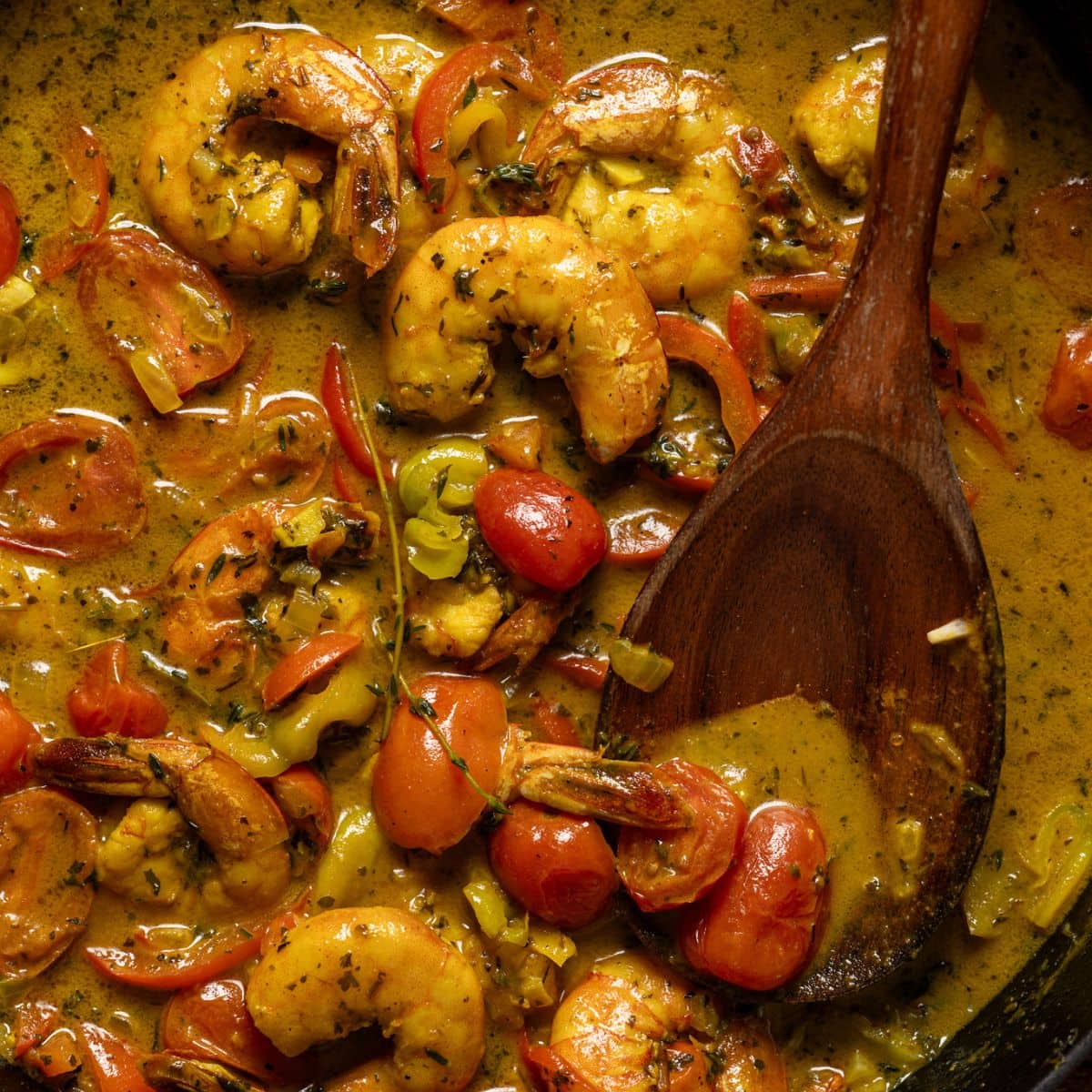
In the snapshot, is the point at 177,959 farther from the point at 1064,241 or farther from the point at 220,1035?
the point at 1064,241

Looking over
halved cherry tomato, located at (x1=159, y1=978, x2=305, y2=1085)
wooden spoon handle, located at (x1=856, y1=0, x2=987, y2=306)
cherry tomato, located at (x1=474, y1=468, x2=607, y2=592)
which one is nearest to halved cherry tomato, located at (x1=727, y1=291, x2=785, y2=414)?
wooden spoon handle, located at (x1=856, y1=0, x2=987, y2=306)

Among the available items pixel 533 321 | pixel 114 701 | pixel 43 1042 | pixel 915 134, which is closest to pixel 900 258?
pixel 915 134

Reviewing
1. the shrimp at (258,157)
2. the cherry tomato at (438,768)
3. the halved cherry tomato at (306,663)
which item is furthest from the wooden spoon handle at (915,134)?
the halved cherry tomato at (306,663)

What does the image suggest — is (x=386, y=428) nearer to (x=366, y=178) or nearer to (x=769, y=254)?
(x=366, y=178)

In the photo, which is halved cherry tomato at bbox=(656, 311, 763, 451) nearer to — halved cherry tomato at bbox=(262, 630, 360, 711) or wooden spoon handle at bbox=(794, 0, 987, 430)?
wooden spoon handle at bbox=(794, 0, 987, 430)

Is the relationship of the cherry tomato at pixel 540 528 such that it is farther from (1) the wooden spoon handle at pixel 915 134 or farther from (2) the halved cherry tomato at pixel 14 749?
(2) the halved cherry tomato at pixel 14 749

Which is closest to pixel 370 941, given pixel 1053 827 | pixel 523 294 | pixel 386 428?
pixel 386 428
